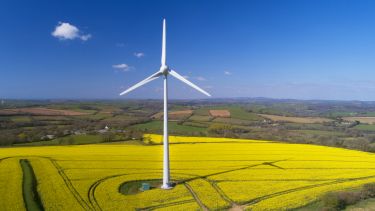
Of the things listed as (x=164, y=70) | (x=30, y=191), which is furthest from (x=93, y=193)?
(x=164, y=70)

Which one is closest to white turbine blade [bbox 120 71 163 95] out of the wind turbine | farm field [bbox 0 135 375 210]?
the wind turbine

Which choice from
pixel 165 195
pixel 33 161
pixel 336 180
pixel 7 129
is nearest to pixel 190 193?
pixel 165 195

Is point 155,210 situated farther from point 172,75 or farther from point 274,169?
point 274,169

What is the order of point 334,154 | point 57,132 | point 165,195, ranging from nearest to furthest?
point 165,195 → point 334,154 → point 57,132

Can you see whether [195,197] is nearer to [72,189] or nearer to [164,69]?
[72,189]

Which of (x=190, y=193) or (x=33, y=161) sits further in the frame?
(x=33, y=161)

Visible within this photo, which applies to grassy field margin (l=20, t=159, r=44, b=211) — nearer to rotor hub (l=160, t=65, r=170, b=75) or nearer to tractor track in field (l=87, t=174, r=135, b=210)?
tractor track in field (l=87, t=174, r=135, b=210)

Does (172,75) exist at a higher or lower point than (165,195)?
higher

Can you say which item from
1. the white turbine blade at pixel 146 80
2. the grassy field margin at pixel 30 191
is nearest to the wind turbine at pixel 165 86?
the white turbine blade at pixel 146 80
